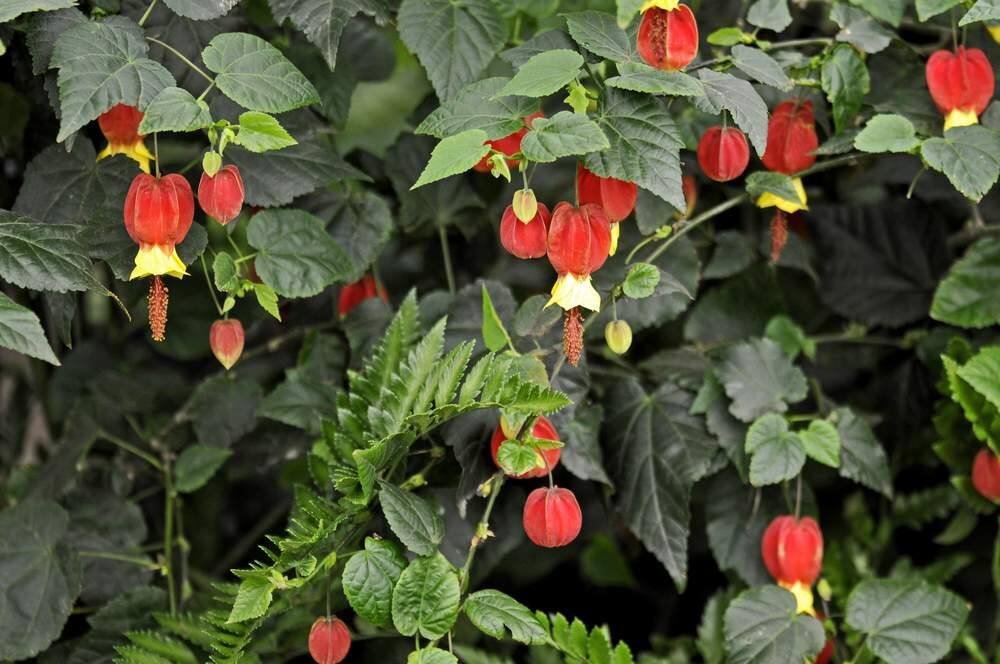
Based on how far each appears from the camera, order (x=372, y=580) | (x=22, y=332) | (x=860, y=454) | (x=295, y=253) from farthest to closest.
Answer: (x=860, y=454)
(x=295, y=253)
(x=372, y=580)
(x=22, y=332)

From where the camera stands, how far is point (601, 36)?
0.99 meters

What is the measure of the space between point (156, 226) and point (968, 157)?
72cm

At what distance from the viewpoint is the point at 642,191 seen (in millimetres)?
1144

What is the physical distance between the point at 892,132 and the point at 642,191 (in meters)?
0.24

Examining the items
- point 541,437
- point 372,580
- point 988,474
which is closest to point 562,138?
point 541,437

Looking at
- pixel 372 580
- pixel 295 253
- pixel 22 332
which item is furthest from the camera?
pixel 295 253

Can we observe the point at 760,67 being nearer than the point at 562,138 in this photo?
No

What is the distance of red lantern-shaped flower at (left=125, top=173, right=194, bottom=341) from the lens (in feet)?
3.11

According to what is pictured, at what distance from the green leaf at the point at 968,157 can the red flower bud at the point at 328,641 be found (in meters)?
0.67

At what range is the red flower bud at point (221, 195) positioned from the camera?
3.19ft

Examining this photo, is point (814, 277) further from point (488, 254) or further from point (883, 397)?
point (488, 254)

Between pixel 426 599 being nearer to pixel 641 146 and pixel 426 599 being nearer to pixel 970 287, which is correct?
pixel 641 146

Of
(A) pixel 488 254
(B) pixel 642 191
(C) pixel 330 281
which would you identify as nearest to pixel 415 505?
(C) pixel 330 281

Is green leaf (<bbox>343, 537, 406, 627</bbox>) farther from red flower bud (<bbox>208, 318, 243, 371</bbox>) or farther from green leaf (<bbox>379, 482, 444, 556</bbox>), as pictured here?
red flower bud (<bbox>208, 318, 243, 371</bbox>)
